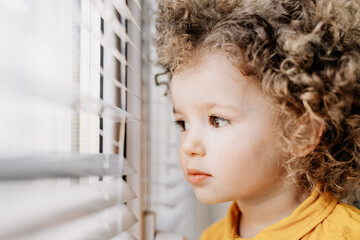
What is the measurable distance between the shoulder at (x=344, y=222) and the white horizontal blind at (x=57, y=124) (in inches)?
17.2

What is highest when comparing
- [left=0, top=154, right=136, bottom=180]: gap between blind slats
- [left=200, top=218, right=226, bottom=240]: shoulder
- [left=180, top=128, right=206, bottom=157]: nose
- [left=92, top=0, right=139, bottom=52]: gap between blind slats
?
[left=92, top=0, right=139, bottom=52]: gap between blind slats

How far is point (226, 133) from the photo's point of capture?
77 cm

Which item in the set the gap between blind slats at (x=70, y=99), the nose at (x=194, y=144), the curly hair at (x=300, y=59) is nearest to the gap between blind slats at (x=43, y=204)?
the gap between blind slats at (x=70, y=99)

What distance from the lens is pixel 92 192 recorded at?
23.0 inches

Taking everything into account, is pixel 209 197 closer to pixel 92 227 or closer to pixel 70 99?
pixel 92 227

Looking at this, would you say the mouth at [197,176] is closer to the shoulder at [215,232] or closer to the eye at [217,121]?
the eye at [217,121]

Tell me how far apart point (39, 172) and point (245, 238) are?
0.70 meters

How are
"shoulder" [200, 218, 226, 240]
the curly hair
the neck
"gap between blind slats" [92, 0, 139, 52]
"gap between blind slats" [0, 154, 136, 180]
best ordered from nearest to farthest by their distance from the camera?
1. "gap between blind slats" [0, 154, 136, 180]
2. "gap between blind slats" [92, 0, 139, 52]
3. the curly hair
4. the neck
5. "shoulder" [200, 218, 226, 240]

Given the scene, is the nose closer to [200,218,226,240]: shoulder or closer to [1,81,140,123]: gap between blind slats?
[1,81,140,123]: gap between blind slats

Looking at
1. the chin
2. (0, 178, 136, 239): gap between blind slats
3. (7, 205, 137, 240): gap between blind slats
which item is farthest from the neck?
(0, 178, 136, 239): gap between blind slats

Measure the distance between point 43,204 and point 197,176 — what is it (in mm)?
444

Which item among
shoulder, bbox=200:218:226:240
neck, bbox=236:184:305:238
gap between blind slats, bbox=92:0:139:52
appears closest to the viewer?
gap between blind slats, bbox=92:0:139:52

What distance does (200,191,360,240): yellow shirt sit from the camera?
0.78 metres

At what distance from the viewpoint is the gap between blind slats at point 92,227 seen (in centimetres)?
45
